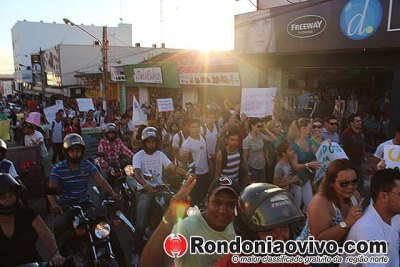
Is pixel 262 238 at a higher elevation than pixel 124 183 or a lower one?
higher

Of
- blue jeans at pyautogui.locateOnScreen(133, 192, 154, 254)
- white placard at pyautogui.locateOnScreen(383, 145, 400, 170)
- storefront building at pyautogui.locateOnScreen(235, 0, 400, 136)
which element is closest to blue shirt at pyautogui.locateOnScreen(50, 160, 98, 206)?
blue jeans at pyautogui.locateOnScreen(133, 192, 154, 254)

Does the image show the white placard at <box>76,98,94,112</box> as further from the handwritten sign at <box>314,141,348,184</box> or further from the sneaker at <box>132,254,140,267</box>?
the handwritten sign at <box>314,141,348,184</box>

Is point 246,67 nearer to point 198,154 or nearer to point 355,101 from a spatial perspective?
point 355,101

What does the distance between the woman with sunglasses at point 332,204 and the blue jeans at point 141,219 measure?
7.87 feet

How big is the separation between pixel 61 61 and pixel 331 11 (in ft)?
124

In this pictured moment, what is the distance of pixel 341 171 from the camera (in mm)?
Result: 3312

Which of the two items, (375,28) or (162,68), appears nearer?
(375,28)

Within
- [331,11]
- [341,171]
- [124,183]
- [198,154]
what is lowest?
[124,183]

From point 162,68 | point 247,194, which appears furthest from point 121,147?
point 162,68

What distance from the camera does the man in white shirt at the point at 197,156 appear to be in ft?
22.0

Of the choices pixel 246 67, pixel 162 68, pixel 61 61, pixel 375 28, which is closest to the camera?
pixel 375 28

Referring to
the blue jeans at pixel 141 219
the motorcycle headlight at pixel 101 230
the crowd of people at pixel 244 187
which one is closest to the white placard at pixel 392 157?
the crowd of people at pixel 244 187

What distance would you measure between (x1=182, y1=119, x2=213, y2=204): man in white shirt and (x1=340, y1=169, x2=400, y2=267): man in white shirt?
13.2 feet

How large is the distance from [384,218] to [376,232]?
7.4 inches
